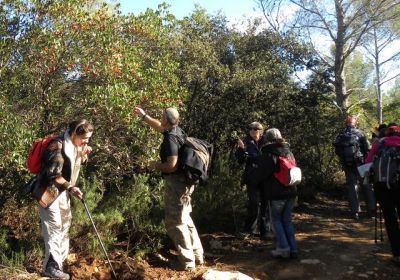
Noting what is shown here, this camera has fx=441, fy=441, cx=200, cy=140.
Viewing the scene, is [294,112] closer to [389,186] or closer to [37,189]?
[389,186]

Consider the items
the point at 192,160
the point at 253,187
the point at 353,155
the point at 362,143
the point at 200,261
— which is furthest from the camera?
the point at 362,143

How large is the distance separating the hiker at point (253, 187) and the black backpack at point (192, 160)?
4.85ft

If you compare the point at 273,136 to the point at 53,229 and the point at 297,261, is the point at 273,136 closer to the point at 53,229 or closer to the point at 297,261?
the point at 297,261

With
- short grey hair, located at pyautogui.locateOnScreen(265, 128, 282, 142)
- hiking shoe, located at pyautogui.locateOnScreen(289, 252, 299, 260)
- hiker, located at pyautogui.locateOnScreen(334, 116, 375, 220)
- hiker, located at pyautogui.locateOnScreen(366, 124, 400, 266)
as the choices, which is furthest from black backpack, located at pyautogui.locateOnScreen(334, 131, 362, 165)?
hiking shoe, located at pyautogui.locateOnScreen(289, 252, 299, 260)

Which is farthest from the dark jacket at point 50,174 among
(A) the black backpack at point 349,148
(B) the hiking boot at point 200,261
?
(A) the black backpack at point 349,148

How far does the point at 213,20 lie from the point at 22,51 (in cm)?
621


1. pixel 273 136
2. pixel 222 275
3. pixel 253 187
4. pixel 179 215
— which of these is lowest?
pixel 222 275

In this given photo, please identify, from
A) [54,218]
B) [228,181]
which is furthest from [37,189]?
[228,181]

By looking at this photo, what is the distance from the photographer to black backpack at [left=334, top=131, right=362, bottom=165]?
7973 mm

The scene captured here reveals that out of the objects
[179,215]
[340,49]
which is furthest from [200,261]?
[340,49]

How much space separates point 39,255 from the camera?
534cm

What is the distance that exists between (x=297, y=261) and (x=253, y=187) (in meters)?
1.28

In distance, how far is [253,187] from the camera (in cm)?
665

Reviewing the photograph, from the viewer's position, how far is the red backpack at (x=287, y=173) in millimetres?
5762
